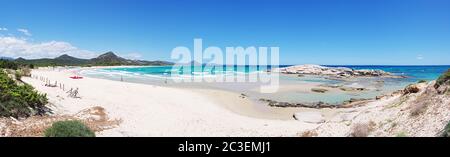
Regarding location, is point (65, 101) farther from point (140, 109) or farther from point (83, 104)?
point (140, 109)

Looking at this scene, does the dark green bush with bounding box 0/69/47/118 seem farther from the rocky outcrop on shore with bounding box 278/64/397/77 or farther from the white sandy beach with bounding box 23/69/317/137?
the rocky outcrop on shore with bounding box 278/64/397/77

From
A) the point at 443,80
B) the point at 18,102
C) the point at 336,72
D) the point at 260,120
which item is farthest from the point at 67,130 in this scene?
the point at 336,72

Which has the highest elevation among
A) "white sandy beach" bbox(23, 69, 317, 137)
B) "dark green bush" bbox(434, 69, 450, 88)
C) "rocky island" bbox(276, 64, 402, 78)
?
"dark green bush" bbox(434, 69, 450, 88)

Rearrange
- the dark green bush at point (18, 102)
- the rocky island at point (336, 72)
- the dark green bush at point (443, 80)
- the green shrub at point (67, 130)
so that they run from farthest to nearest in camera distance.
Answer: the rocky island at point (336, 72) → the dark green bush at point (18, 102) → the dark green bush at point (443, 80) → the green shrub at point (67, 130)

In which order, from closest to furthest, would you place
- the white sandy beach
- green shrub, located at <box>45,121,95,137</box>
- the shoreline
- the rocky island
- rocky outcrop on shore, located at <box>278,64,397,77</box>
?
green shrub, located at <box>45,121,95,137</box>, the shoreline, the white sandy beach, the rocky island, rocky outcrop on shore, located at <box>278,64,397,77</box>

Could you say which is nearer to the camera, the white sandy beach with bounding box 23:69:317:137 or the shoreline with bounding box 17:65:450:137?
the shoreline with bounding box 17:65:450:137

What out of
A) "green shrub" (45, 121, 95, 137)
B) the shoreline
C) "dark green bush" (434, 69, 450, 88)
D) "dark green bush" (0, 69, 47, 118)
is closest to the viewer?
"green shrub" (45, 121, 95, 137)

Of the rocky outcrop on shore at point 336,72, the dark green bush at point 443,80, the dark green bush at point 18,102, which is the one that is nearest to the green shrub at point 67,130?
the dark green bush at point 18,102

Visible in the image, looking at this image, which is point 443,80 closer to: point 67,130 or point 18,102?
point 67,130

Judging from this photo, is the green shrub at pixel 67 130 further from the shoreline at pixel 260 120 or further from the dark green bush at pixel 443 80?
the dark green bush at pixel 443 80

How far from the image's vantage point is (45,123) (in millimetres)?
15016

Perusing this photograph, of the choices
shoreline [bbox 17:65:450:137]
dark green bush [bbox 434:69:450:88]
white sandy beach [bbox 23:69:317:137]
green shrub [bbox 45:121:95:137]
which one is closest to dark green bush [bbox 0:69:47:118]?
white sandy beach [bbox 23:69:317:137]
